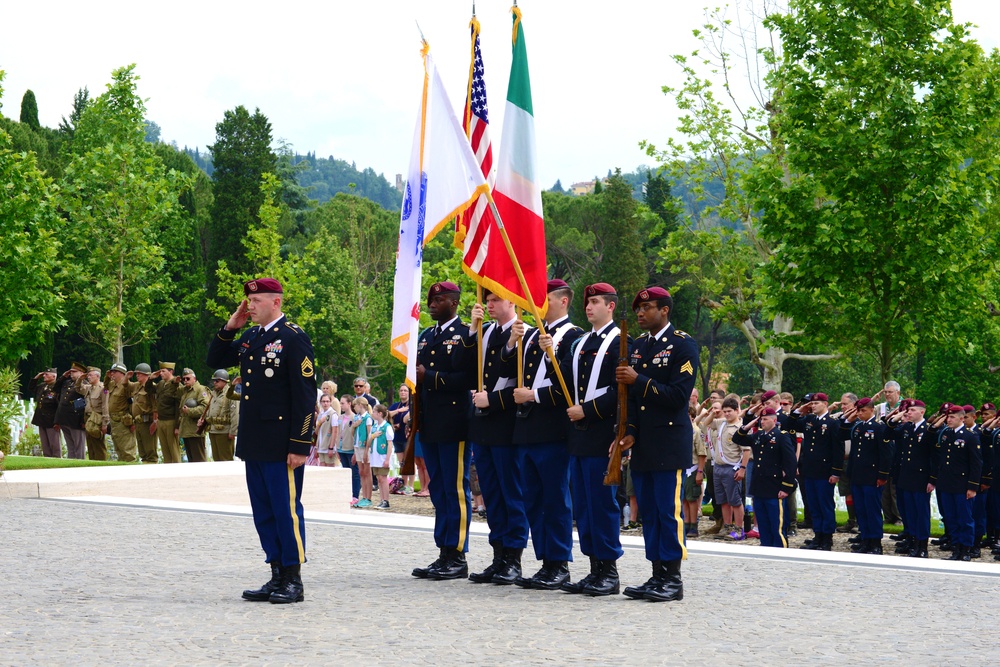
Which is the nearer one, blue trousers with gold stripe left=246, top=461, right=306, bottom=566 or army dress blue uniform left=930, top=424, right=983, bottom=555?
blue trousers with gold stripe left=246, top=461, right=306, bottom=566

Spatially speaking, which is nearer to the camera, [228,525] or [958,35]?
[228,525]

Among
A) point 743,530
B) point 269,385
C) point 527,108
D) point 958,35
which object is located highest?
point 958,35

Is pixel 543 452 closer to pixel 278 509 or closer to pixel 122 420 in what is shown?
pixel 278 509

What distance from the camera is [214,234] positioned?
58.3m

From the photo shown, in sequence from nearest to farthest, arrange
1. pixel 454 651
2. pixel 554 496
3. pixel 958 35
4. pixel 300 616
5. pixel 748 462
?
pixel 454 651 < pixel 300 616 < pixel 554 496 < pixel 748 462 < pixel 958 35

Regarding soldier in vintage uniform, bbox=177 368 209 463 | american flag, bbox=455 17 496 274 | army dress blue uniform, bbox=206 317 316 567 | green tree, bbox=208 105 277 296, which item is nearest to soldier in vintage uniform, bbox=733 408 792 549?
american flag, bbox=455 17 496 274

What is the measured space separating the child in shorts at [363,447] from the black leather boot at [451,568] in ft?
33.6

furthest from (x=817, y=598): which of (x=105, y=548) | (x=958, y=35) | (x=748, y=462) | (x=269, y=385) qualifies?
(x=958, y=35)

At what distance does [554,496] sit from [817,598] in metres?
1.86

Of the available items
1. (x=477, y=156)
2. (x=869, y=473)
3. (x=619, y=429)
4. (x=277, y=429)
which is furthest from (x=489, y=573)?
(x=869, y=473)

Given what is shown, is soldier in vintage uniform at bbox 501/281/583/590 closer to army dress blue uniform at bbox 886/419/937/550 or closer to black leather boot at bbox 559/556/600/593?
black leather boot at bbox 559/556/600/593

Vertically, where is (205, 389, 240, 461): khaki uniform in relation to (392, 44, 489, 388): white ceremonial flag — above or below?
below

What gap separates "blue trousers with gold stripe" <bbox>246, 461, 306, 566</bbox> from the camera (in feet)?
26.4

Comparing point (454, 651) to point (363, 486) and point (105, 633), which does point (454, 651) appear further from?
point (363, 486)
